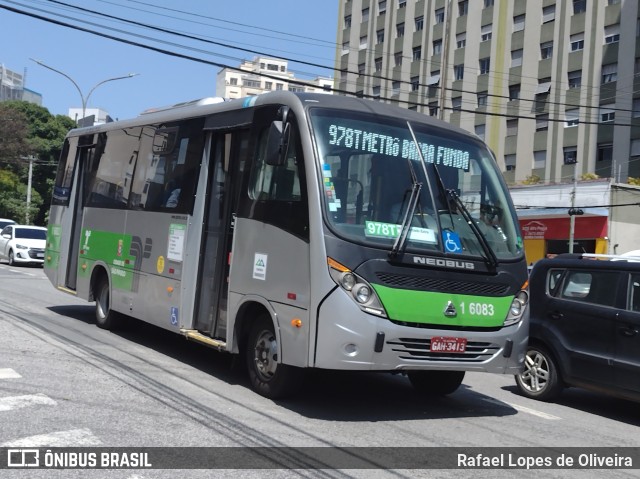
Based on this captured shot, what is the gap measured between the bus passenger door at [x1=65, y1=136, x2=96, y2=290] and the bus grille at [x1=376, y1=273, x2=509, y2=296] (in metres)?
7.52

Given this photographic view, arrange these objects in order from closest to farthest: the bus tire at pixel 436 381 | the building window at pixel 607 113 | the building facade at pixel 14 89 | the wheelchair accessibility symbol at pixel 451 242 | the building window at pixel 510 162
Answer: the wheelchair accessibility symbol at pixel 451 242
the bus tire at pixel 436 381
the building window at pixel 607 113
the building window at pixel 510 162
the building facade at pixel 14 89

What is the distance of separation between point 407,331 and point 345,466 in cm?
164

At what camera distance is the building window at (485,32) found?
2051 inches

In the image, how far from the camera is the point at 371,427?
270 inches

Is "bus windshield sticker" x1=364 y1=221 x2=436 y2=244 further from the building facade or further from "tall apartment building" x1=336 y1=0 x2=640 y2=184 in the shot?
the building facade

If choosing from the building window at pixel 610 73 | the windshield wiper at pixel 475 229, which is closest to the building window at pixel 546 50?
the building window at pixel 610 73

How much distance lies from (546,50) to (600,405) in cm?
A: 4240

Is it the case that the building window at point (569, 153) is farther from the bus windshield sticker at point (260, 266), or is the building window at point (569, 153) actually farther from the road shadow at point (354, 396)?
the bus windshield sticker at point (260, 266)

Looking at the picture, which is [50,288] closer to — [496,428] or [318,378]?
[318,378]

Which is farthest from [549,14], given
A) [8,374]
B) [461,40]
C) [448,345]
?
[8,374]

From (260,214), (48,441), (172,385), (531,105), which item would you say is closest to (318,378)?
(172,385)

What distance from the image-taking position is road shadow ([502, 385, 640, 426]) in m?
8.79

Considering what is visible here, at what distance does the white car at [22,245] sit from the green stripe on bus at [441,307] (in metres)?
22.1

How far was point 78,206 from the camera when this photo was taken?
13086 mm
